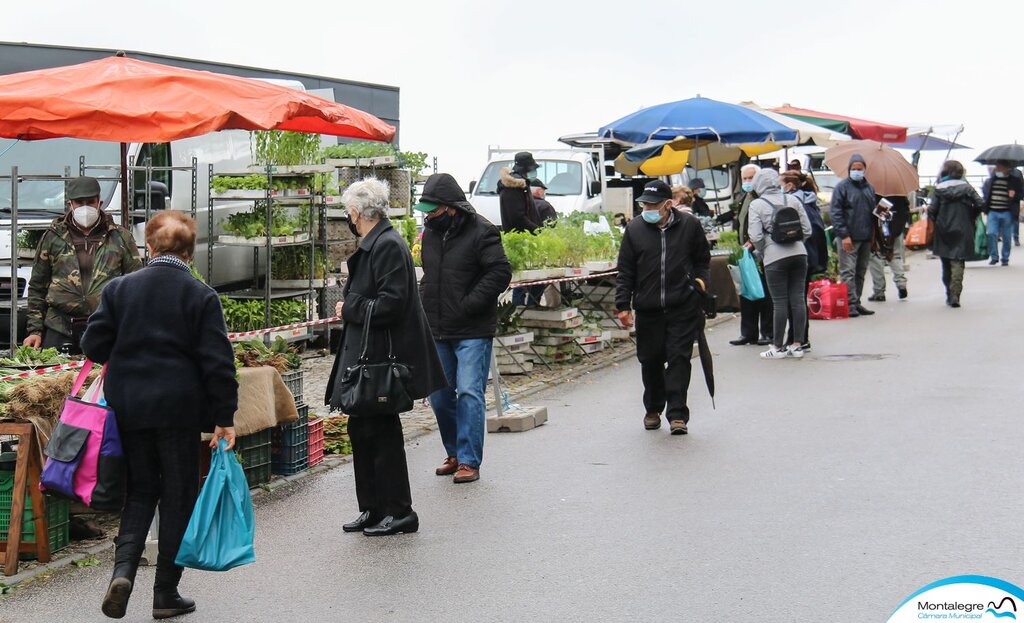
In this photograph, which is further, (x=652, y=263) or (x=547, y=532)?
(x=652, y=263)

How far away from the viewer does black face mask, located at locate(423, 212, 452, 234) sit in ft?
27.6

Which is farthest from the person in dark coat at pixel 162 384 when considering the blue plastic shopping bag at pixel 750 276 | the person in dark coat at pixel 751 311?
the person in dark coat at pixel 751 311

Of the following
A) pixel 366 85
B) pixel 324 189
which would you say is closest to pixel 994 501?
pixel 324 189

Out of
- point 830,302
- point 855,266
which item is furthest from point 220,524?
point 855,266

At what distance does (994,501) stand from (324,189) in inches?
342

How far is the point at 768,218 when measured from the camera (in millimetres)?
14062

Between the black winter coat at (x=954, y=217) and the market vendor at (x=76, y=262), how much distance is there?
39.8 ft

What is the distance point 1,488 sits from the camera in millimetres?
6914

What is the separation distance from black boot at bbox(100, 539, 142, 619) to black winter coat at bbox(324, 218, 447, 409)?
176cm

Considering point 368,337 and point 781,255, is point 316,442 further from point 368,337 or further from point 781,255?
point 781,255

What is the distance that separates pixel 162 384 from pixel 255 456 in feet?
9.49

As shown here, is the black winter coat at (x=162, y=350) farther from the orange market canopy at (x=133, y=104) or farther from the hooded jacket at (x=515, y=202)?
the hooded jacket at (x=515, y=202)

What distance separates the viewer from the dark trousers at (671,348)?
1007 centimetres

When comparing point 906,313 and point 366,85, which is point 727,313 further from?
point 366,85
